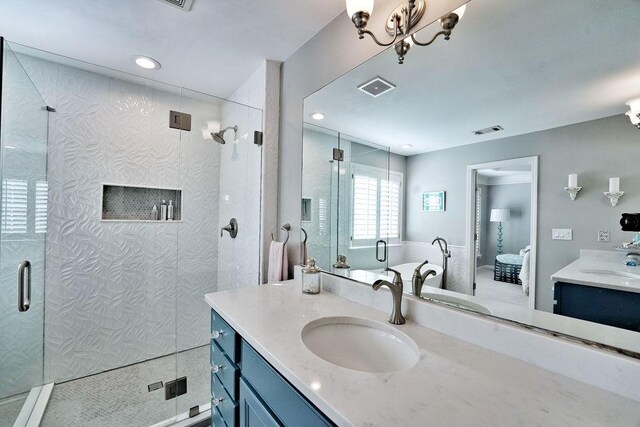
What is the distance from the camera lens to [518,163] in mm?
860

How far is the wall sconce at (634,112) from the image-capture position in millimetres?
644

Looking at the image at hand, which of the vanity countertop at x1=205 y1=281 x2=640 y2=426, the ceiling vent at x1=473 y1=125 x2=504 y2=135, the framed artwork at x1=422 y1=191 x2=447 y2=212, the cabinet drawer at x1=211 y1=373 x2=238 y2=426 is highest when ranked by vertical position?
the ceiling vent at x1=473 y1=125 x2=504 y2=135

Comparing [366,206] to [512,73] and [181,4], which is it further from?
[181,4]

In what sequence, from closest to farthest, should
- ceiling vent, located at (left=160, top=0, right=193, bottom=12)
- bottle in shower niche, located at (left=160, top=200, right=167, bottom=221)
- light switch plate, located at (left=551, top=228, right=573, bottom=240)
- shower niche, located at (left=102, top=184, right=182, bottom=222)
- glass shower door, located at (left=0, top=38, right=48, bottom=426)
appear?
light switch plate, located at (left=551, top=228, right=573, bottom=240)
ceiling vent, located at (left=160, top=0, right=193, bottom=12)
glass shower door, located at (left=0, top=38, right=48, bottom=426)
shower niche, located at (left=102, top=184, right=182, bottom=222)
bottle in shower niche, located at (left=160, top=200, right=167, bottom=221)

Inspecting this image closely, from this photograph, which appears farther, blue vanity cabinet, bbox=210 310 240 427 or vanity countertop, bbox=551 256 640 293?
blue vanity cabinet, bbox=210 310 240 427

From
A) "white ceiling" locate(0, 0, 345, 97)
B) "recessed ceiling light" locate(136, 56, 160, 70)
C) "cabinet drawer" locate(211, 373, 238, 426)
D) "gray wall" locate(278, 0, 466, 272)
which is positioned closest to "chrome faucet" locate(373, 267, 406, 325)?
"cabinet drawer" locate(211, 373, 238, 426)

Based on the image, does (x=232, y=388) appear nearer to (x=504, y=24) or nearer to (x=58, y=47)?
(x=504, y=24)

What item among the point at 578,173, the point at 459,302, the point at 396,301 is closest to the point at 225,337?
the point at 396,301

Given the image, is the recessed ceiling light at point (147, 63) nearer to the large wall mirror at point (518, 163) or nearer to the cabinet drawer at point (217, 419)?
the large wall mirror at point (518, 163)

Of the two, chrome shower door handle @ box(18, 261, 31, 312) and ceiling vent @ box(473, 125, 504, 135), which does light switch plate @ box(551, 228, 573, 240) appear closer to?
ceiling vent @ box(473, 125, 504, 135)

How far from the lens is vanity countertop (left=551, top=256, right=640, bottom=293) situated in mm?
671

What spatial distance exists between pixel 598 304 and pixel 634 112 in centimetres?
50

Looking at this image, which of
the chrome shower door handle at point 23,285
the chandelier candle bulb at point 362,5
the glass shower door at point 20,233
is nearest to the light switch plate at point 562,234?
the chandelier candle bulb at point 362,5

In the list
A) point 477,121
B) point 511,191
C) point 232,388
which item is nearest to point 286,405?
point 232,388
